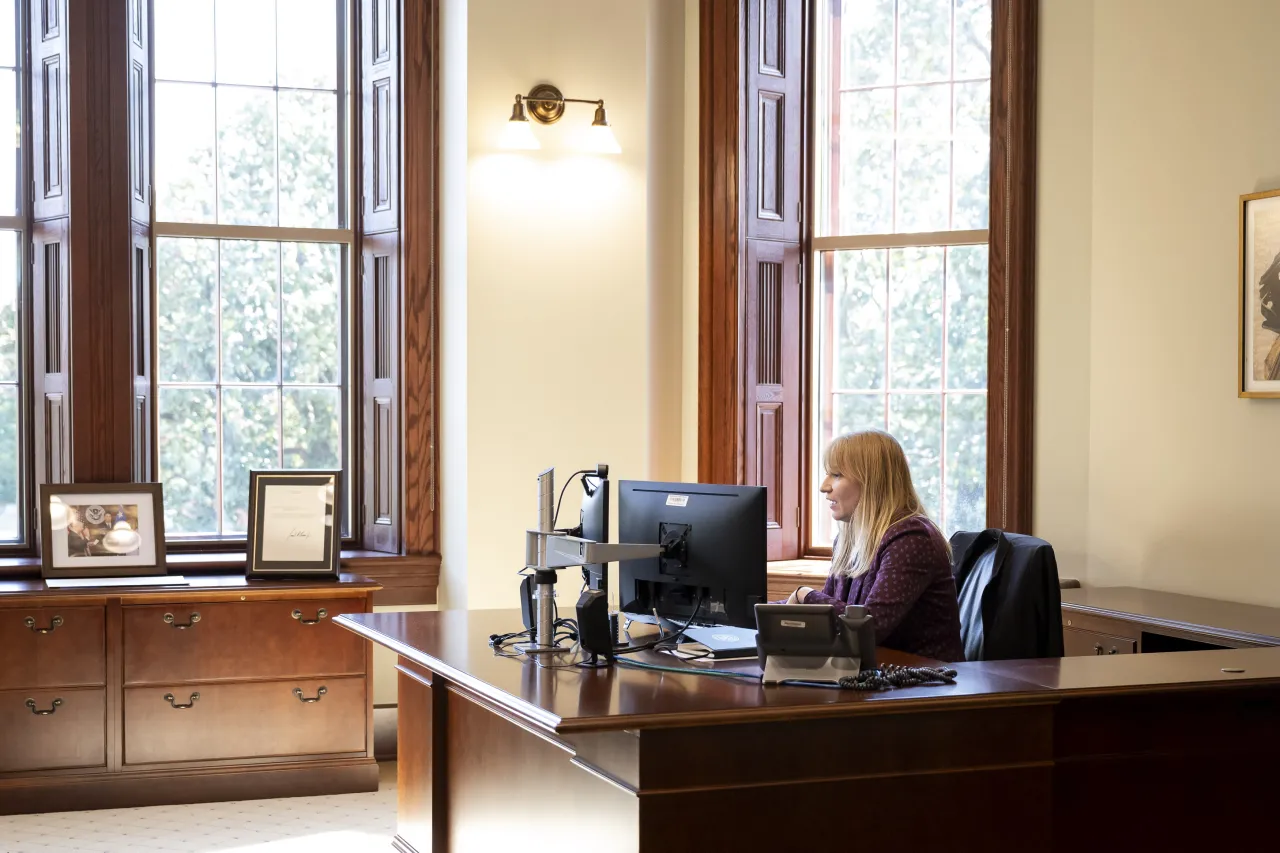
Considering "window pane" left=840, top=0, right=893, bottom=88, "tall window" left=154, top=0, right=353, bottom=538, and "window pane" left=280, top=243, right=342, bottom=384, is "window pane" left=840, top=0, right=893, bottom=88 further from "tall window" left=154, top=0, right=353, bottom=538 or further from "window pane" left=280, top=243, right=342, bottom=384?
"window pane" left=280, top=243, right=342, bottom=384

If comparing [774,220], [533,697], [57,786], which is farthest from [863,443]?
[57,786]

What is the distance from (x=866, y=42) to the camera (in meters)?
5.30

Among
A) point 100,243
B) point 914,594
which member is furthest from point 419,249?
point 914,594

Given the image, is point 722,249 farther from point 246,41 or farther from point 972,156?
point 246,41

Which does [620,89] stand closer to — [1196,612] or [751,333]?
[751,333]

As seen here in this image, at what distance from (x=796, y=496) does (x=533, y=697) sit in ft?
10.2

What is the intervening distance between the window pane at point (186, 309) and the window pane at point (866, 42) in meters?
2.72

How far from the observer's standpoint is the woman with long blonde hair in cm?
302

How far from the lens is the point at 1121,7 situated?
4.44m

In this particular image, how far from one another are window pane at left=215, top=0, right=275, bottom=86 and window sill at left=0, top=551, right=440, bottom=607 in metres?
1.95

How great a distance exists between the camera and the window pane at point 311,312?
5.34 m

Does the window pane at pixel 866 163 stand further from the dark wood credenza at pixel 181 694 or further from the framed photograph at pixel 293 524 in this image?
the dark wood credenza at pixel 181 694

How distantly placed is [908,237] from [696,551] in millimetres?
2629

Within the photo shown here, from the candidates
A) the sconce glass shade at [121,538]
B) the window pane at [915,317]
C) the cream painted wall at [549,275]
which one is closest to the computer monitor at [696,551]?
the cream painted wall at [549,275]
